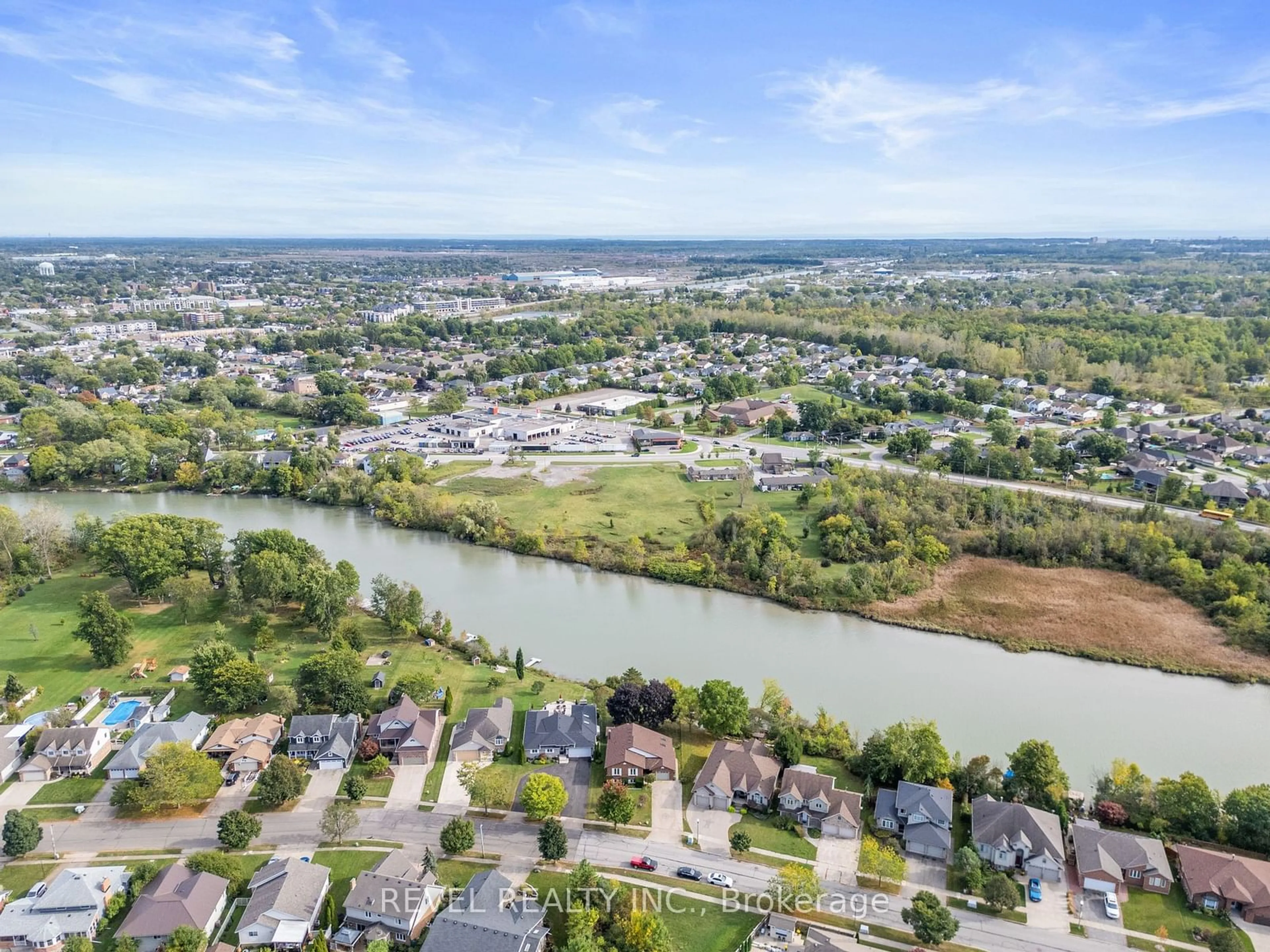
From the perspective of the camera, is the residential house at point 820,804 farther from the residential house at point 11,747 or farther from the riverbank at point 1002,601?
the residential house at point 11,747

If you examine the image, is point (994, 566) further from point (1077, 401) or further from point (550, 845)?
point (1077, 401)

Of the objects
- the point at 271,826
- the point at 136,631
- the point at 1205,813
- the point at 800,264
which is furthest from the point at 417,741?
the point at 800,264

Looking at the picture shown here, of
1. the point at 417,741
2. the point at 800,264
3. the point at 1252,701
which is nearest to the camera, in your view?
the point at 417,741

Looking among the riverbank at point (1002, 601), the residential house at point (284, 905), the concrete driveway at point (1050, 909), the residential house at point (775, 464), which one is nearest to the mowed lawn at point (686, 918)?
the residential house at point (284, 905)

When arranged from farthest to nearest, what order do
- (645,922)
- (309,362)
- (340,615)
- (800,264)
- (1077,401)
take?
(800,264) < (309,362) < (1077,401) < (340,615) < (645,922)

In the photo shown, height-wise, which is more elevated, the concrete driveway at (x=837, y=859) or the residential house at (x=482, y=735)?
the residential house at (x=482, y=735)

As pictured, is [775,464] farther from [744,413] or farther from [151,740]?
[151,740]
